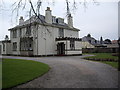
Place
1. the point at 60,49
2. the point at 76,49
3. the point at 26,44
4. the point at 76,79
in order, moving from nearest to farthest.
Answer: the point at 76,79 < the point at 26,44 < the point at 60,49 < the point at 76,49

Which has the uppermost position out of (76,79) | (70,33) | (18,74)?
(70,33)

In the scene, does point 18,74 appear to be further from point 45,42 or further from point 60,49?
point 60,49

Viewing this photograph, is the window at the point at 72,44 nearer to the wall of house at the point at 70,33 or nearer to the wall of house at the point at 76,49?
the wall of house at the point at 76,49

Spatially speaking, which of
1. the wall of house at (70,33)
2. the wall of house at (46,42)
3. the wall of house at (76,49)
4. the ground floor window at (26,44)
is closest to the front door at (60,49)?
the wall of house at (46,42)

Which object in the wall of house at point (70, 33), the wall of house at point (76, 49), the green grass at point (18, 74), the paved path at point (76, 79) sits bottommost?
the paved path at point (76, 79)

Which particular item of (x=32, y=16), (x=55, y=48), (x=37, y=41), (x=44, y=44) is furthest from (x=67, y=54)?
(x=32, y=16)

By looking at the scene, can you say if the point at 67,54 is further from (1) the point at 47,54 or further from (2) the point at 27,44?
(2) the point at 27,44

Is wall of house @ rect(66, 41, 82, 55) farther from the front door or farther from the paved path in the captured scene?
the paved path

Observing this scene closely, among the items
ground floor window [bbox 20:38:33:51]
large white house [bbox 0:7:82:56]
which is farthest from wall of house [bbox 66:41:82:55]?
ground floor window [bbox 20:38:33:51]

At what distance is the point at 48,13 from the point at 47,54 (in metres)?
8.86

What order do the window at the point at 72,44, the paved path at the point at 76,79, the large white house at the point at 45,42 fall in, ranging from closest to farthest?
the paved path at the point at 76,79, the large white house at the point at 45,42, the window at the point at 72,44

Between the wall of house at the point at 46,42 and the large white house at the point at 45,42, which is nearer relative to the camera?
the wall of house at the point at 46,42

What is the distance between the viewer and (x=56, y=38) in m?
26.6

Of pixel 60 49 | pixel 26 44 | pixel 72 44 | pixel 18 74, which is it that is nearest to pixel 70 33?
pixel 72 44
